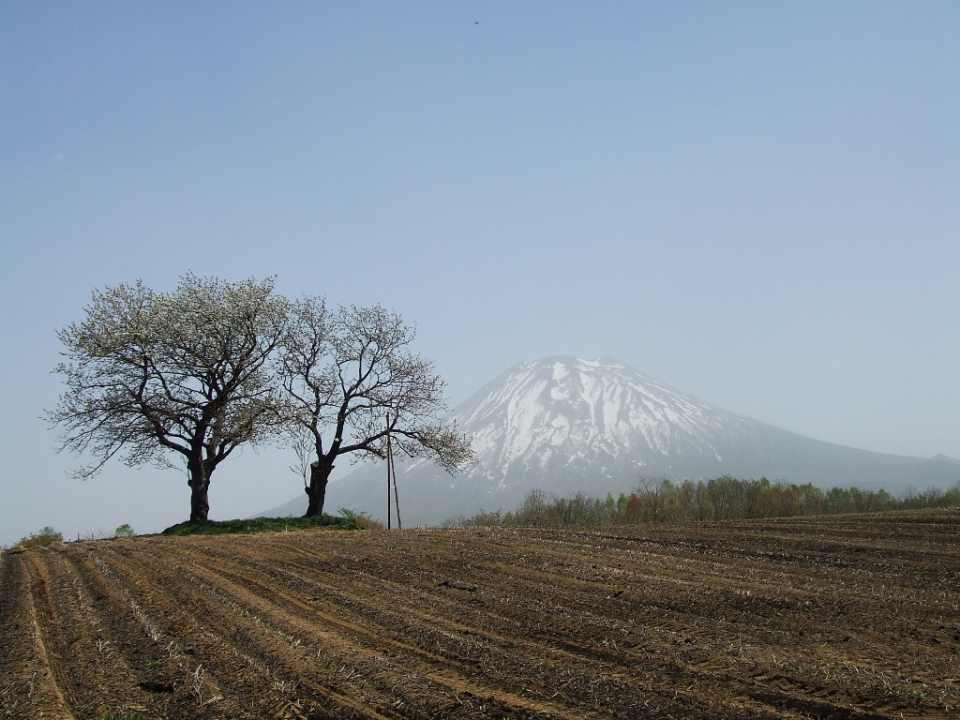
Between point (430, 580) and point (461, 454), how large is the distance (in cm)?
2304

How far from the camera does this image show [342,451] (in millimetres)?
35375

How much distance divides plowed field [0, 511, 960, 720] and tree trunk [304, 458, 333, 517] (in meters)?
17.6

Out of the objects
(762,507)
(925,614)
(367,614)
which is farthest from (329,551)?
(762,507)

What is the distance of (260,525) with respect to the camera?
31047 mm

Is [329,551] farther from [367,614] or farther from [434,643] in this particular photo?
[434,643]

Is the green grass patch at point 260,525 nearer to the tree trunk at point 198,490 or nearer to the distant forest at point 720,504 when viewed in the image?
the tree trunk at point 198,490

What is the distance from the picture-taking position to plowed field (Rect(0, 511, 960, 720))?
710cm

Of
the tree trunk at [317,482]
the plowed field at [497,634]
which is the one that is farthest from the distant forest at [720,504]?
the plowed field at [497,634]

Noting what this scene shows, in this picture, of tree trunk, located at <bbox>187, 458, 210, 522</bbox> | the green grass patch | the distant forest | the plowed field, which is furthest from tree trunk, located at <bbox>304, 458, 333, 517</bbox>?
the distant forest

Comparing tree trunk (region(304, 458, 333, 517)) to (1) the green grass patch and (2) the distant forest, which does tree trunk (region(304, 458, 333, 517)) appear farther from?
(2) the distant forest

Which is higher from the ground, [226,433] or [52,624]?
[226,433]

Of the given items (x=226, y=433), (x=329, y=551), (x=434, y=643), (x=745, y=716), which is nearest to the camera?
(x=745, y=716)

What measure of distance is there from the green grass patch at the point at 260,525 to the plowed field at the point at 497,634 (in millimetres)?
12539

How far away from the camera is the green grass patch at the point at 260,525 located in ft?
98.4
